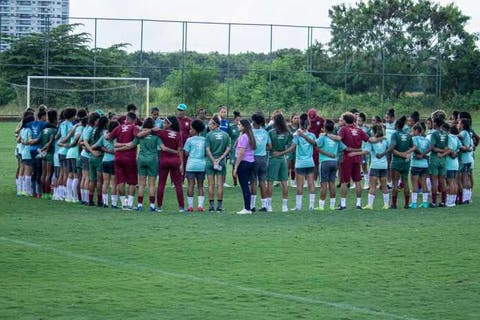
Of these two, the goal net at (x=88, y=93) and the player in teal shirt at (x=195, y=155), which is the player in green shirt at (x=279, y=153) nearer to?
the player in teal shirt at (x=195, y=155)

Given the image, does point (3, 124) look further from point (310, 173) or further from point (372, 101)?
point (310, 173)

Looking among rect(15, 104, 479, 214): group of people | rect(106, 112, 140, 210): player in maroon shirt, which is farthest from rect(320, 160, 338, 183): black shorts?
rect(106, 112, 140, 210): player in maroon shirt

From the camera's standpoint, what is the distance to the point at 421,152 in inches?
833

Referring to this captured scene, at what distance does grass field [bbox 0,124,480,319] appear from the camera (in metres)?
11.1

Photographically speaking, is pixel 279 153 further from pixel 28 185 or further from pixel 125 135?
pixel 28 185

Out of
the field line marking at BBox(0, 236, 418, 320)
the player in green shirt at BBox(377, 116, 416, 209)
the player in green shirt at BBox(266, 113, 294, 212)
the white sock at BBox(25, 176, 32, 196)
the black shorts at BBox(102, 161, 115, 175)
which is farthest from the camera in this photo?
the white sock at BBox(25, 176, 32, 196)

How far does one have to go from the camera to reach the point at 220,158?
20094mm

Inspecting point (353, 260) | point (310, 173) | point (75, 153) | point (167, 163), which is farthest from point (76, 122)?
point (353, 260)

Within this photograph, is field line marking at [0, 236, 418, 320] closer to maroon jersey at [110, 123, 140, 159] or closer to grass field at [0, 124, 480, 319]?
grass field at [0, 124, 480, 319]

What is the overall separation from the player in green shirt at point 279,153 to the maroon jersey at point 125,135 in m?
2.64

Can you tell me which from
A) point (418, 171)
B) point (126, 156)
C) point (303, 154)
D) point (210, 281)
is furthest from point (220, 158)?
point (210, 281)

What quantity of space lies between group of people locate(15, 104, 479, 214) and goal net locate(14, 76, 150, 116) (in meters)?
22.0

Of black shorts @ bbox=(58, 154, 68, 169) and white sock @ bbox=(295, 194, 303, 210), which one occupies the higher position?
black shorts @ bbox=(58, 154, 68, 169)

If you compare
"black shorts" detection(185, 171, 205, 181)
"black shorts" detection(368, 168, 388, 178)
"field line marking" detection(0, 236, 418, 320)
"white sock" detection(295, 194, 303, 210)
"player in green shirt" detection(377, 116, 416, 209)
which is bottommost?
"field line marking" detection(0, 236, 418, 320)
